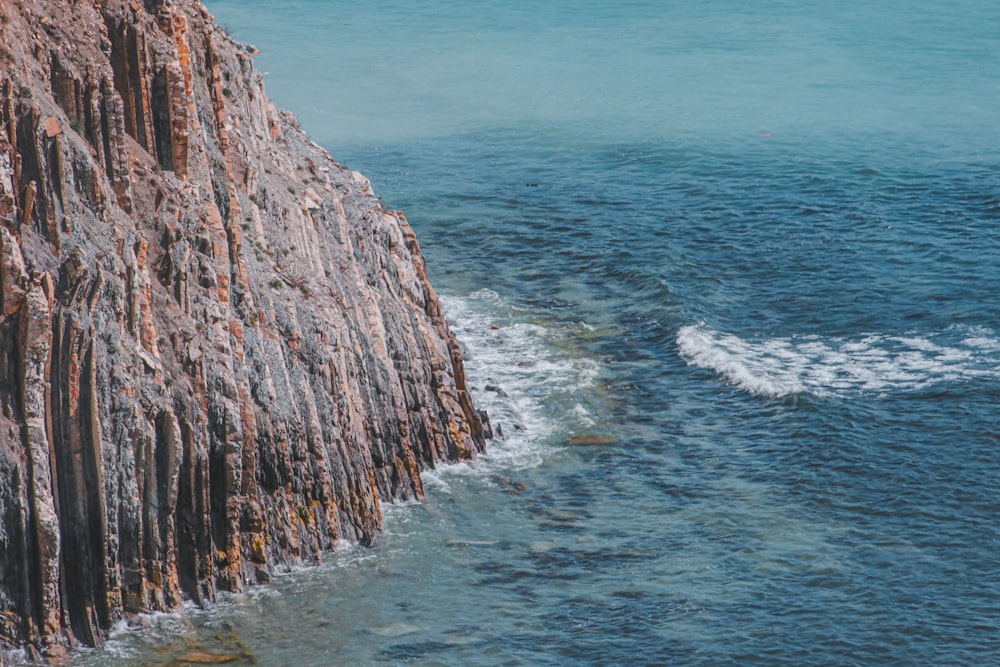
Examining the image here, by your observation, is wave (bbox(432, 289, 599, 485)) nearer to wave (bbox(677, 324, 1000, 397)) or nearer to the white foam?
the white foam

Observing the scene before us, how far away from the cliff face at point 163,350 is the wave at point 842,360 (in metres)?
12.8

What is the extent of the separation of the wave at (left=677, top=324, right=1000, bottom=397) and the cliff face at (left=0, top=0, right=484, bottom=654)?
502 inches

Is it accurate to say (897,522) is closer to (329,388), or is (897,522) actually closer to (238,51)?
(329,388)

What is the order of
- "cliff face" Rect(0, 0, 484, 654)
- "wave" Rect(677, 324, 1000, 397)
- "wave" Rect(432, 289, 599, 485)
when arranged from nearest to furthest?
"cliff face" Rect(0, 0, 484, 654), "wave" Rect(432, 289, 599, 485), "wave" Rect(677, 324, 1000, 397)

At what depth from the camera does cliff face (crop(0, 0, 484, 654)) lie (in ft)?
91.8

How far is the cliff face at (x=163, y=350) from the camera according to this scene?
2797 cm

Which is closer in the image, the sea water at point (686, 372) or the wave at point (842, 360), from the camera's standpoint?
the sea water at point (686, 372)

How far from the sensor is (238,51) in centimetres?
4231

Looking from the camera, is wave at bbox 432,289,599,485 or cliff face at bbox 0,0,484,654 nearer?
cliff face at bbox 0,0,484,654

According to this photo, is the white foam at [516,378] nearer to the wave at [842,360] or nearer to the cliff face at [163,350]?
the cliff face at [163,350]

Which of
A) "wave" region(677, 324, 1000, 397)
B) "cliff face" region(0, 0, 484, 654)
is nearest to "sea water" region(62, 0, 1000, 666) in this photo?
"wave" region(677, 324, 1000, 397)

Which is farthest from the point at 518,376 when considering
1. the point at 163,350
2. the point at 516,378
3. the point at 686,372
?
the point at 163,350

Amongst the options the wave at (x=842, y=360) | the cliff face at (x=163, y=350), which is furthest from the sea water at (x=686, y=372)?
the cliff face at (x=163, y=350)

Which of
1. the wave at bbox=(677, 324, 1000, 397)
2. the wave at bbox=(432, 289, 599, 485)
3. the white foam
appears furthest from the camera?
the wave at bbox=(677, 324, 1000, 397)
